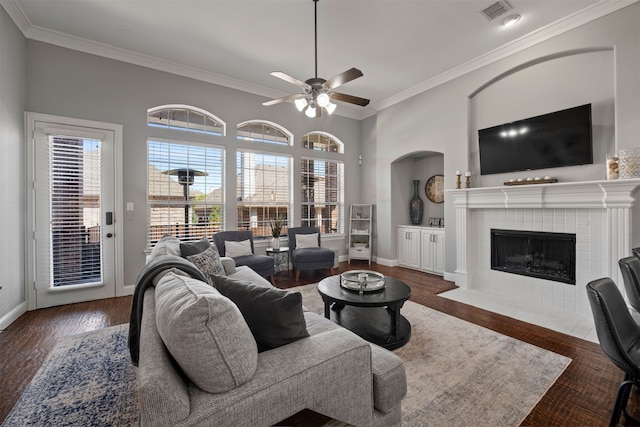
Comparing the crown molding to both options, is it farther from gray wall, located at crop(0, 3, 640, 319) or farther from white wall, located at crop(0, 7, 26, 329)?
white wall, located at crop(0, 7, 26, 329)

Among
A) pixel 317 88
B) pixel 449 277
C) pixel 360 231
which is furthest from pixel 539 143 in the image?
pixel 360 231

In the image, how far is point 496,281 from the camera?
404 cm

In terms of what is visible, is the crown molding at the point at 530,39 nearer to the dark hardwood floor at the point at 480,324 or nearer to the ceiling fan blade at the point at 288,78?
the ceiling fan blade at the point at 288,78

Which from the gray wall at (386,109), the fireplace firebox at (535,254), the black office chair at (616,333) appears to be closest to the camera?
the black office chair at (616,333)

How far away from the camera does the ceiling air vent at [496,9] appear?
3.02 metres

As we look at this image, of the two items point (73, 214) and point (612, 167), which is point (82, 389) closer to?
point (73, 214)

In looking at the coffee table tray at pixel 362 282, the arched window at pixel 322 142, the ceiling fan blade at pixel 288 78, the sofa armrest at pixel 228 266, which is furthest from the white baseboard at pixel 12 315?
the arched window at pixel 322 142

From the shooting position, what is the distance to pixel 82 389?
1.93 meters

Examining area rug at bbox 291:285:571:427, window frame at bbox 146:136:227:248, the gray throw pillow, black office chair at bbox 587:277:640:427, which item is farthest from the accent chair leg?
window frame at bbox 146:136:227:248

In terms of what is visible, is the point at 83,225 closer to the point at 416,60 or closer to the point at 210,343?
the point at 210,343

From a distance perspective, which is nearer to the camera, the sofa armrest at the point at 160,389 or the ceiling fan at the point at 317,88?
the sofa armrest at the point at 160,389

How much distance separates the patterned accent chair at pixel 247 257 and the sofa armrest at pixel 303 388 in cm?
284

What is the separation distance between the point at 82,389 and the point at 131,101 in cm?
363

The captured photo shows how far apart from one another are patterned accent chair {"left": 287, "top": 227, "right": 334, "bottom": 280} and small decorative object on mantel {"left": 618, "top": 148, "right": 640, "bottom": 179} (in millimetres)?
3665
